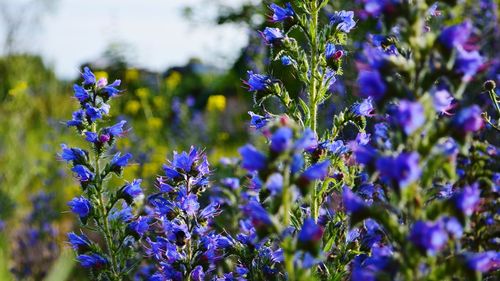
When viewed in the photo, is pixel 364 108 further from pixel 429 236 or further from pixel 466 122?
pixel 429 236

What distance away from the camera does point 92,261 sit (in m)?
2.94

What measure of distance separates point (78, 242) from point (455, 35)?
6.39 ft

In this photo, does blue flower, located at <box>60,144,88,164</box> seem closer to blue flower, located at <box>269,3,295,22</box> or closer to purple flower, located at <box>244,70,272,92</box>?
purple flower, located at <box>244,70,272,92</box>

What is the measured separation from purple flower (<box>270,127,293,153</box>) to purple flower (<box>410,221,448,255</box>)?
425 millimetres

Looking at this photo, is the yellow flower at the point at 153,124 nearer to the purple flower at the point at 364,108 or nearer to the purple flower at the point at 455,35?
the purple flower at the point at 364,108

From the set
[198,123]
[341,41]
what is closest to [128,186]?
[341,41]

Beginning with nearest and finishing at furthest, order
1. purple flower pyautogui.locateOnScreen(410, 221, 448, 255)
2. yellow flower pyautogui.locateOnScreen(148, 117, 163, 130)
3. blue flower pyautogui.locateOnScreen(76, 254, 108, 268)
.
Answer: purple flower pyautogui.locateOnScreen(410, 221, 448, 255), blue flower pyautogui.locateOnScreen(76, 254, 108, 268), yellow flower pyautogui.locateOnScreen(148, 117, 163, 130)

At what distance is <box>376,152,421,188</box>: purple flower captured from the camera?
1.71 metres

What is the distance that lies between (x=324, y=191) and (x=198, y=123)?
7466 mm

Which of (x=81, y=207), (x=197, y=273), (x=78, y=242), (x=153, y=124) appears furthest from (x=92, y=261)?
(x=153, y=124)

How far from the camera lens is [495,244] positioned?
10.2ft

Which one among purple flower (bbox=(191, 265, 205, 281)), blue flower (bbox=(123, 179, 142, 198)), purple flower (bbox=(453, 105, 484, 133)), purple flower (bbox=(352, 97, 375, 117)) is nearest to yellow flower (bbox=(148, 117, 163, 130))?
blue flower (bbox=(123, 179, 142, 198))

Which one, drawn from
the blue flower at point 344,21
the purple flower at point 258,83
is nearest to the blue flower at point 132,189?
the purple flower at point 258,83

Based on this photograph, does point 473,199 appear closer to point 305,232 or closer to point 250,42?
point 305,232
